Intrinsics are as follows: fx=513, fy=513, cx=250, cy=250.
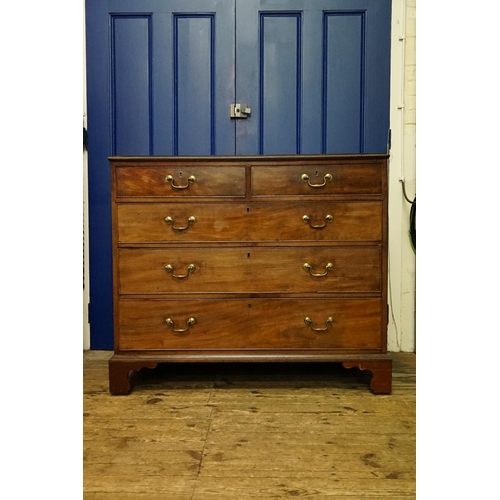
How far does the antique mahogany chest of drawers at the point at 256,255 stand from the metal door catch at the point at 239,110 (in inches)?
24.8

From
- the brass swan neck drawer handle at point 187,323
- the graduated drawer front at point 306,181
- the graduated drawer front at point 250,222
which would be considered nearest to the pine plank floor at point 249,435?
the brass swan neck drawer handle at point 187,323

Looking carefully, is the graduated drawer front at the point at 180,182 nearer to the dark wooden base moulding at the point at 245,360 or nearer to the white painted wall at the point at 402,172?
the dark wooden base moulding at the point at 245,360

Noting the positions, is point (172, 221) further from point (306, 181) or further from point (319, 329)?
point (319, 329)

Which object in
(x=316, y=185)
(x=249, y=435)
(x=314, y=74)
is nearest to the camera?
(x=249, y=435)

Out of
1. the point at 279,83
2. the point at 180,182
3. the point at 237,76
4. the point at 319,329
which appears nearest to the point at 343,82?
the point at 279,83

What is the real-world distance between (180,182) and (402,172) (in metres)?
1.24

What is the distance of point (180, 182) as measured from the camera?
210 cm

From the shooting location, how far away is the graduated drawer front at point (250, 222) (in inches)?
82.4

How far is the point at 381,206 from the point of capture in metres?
2.08
